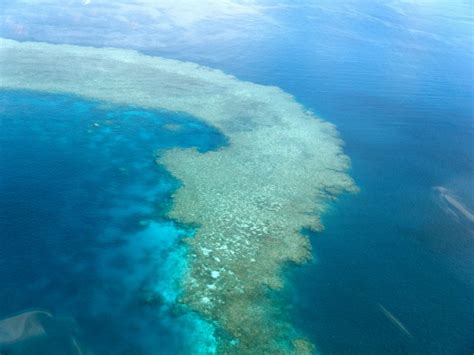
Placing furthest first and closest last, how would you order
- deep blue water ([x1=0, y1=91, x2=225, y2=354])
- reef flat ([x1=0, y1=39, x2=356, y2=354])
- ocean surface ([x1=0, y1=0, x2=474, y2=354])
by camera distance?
1. reef flat ([x1=0, y1=39, x2=356, y2=354])
2. ocean surface ([x1=0, y1=0, x2=474, y2=354])
3. deep blue water ([x1=0, y1=91, x2=225, y2=354])

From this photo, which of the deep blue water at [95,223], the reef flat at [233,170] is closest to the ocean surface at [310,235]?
the deep blue water at [95,223]

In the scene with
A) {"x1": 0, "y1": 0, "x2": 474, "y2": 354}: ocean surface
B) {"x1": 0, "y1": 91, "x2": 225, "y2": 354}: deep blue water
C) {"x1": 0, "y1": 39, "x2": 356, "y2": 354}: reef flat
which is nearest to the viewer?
{"x1": 0, "y1": 91, "x2": 225, "y2": 354}: deep blue water

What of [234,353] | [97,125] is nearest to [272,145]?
[97,125]

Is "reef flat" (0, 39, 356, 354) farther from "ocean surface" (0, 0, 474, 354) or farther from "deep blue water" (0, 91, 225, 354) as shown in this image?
"deep blue water" (0, 91, 225, 354)

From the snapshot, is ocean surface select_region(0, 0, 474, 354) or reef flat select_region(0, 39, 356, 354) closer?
ocean surface select_region(0, 0, 474, 354)

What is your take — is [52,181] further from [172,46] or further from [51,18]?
[51,18]

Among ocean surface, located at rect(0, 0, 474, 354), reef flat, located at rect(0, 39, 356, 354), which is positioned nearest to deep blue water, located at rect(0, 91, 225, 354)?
ocean surface, located at rect(0, 0, 474, 354)
